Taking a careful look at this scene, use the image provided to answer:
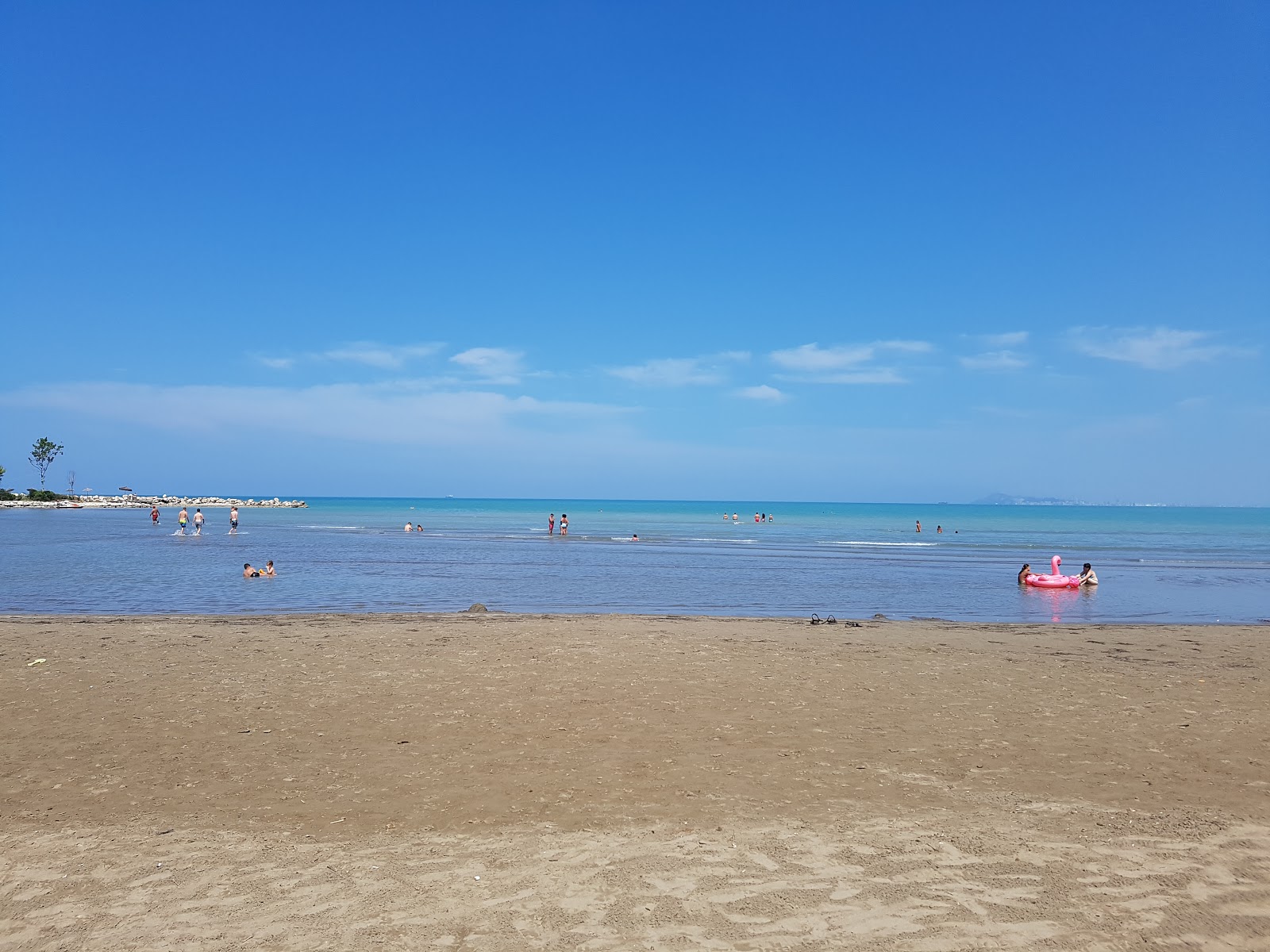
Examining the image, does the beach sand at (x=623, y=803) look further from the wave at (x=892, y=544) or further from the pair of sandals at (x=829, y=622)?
the wave at (x=892, y=544)

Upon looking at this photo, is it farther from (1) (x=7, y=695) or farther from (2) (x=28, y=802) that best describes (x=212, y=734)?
(1) (x=7, y=695)

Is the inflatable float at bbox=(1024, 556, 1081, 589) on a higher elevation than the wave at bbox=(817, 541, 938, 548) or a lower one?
higher

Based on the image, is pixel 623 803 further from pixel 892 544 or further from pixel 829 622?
pixel 892 544

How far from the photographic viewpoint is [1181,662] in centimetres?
1405

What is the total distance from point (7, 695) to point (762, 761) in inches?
354

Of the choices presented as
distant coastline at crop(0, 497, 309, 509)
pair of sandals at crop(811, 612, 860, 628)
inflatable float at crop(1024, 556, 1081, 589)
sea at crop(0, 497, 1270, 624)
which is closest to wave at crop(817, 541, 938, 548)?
sea at crop(0, 497, 1270, 624)

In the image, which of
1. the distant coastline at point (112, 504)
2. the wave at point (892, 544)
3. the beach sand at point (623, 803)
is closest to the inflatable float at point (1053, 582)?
the beach sand at point (623, 803)

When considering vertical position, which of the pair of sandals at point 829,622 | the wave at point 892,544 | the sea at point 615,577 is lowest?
the sea at point 615,577

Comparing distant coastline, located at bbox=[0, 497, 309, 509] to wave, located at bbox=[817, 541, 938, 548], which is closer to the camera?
wave, located at bbox=[817, 541, 938, 548]

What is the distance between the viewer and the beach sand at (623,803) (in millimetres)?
5156

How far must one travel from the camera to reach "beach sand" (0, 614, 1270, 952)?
16.9ft

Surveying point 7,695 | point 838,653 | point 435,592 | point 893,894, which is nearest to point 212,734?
point 7,695

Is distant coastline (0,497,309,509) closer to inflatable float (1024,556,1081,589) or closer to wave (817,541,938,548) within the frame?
wave (817,541,938,548)

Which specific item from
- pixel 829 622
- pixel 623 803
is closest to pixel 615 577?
pixel 829 622
